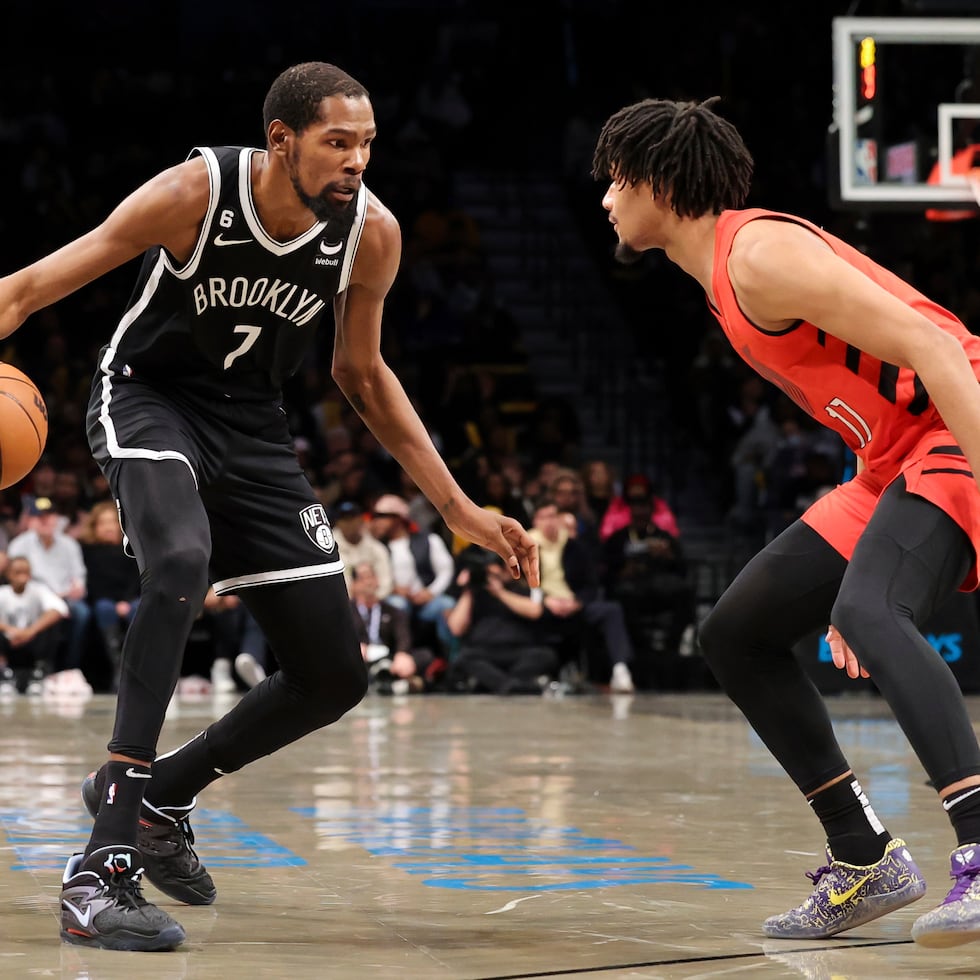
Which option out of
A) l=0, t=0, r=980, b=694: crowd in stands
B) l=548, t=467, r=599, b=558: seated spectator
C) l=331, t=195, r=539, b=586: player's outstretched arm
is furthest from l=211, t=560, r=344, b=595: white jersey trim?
l=548, t=467, r=599, b=558: seated spectator

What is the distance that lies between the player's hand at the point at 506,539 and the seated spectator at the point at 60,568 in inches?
333

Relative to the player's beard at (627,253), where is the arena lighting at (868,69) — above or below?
above

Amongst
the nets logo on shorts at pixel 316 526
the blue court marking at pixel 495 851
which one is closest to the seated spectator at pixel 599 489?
the blue court marking at pixel 495 851

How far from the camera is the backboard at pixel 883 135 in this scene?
966 cm

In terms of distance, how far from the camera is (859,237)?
465 inches

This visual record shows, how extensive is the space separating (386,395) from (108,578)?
27.7ft

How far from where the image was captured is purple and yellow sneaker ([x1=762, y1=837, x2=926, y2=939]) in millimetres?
3868

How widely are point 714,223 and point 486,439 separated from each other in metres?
11.6

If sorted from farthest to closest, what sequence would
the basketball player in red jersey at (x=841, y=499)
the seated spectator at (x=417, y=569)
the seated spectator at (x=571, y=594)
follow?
the seated spectator at (x=417, y=569) < the seated spectator at (x=571, y=594) < the basketball player in red jersey at (x=841, y=499)

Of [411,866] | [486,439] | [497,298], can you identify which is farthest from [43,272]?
[497,298]

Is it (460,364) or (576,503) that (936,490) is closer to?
(576,503)

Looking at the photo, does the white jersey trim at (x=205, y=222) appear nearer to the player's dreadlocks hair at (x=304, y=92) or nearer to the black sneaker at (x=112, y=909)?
the player's dreadlocks hair at (x=304, y=92)

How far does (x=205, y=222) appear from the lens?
4.13 meters

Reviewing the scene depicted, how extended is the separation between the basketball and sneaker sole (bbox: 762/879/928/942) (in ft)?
6.57
